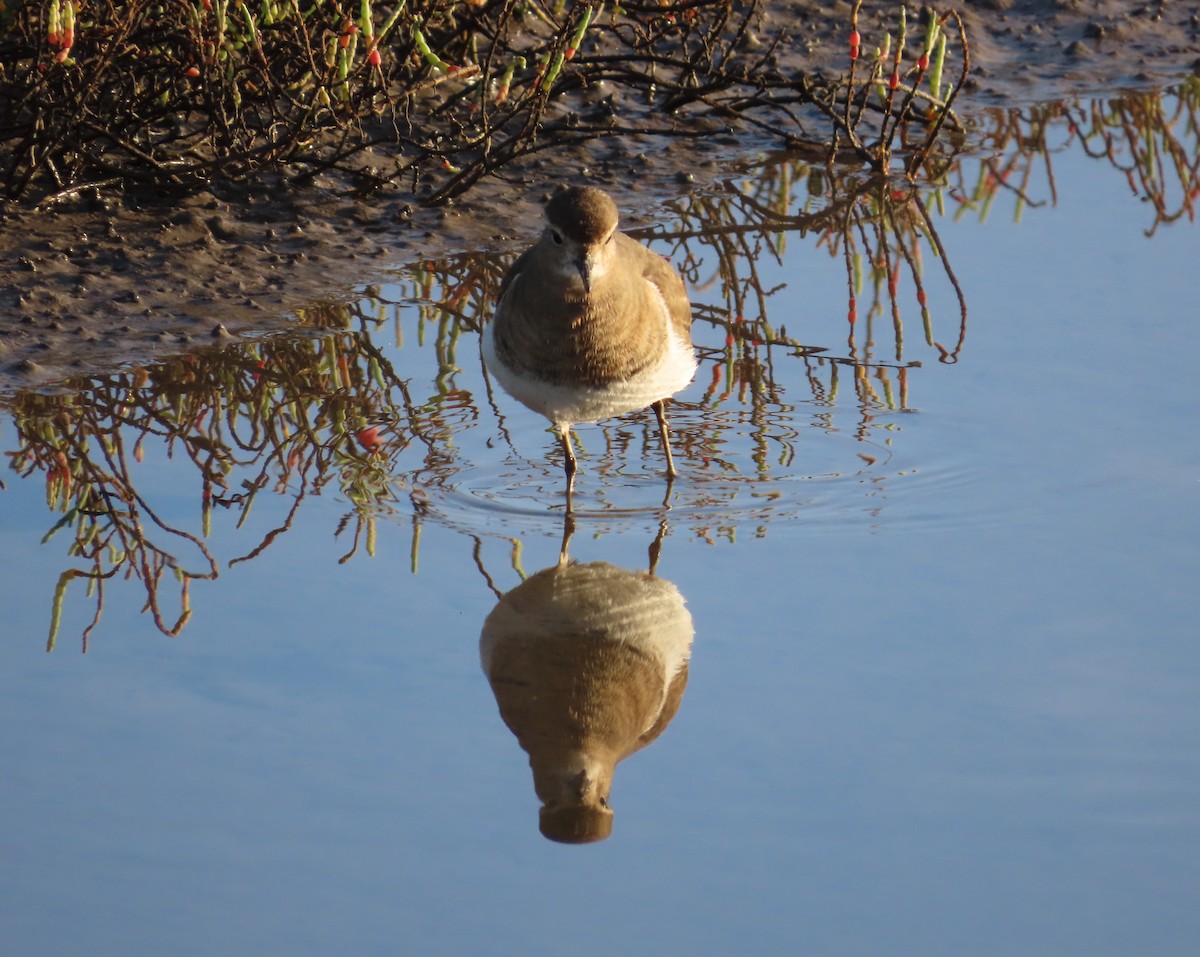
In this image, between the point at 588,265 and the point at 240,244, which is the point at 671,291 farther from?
the point at 240,244

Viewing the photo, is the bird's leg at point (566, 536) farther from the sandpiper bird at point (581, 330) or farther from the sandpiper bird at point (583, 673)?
the sandpiper bird at point (581, 330)

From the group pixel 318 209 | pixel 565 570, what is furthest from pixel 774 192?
pixel 565 570

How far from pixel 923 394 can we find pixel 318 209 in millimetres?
3074

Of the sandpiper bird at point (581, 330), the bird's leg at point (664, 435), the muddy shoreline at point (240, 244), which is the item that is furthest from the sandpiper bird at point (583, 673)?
the muddy shoreline at point (240, 244)

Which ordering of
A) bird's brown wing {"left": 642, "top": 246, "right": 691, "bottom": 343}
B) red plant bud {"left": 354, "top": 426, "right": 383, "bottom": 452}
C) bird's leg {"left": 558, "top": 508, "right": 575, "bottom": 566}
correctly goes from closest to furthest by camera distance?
bird's leg {"left": 558, "top": 508, "right": 575, "bottom": 566} < bird's brown wing {"left": 642, "top": 246, "right": 691, "bottom": 343} < red plant bud {"left": 354, "top": 426, "right": 383, "bottom": 452}

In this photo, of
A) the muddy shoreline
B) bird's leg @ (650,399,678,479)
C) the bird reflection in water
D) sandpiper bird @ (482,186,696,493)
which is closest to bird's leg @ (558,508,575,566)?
the bird reflection in water

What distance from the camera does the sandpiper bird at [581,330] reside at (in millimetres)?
5230

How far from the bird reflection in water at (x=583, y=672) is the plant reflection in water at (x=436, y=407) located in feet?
1.46

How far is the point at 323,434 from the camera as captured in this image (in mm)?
6012

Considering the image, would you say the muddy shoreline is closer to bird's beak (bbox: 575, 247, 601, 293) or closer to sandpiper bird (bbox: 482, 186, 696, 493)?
sandpiper bird (bbox: 482, 186, 696, 493)

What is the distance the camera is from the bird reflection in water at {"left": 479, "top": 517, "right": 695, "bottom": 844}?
13.4 feet

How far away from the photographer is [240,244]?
749 cm

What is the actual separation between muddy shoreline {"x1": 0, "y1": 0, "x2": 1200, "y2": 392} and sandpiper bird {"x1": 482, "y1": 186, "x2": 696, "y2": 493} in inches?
71.0

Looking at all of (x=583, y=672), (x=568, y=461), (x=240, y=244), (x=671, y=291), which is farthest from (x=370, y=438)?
(x=240, y=244)
